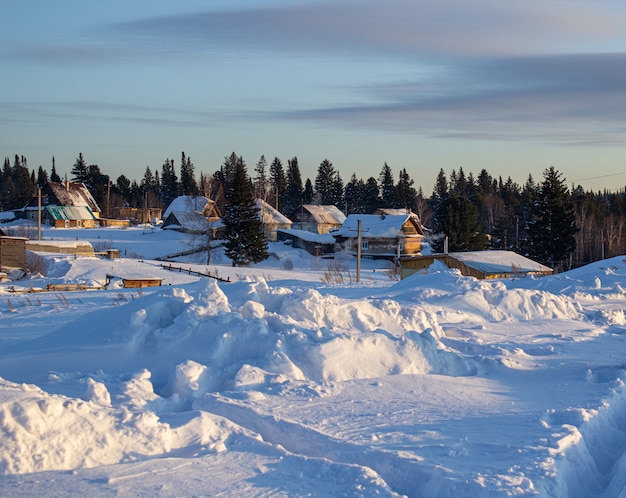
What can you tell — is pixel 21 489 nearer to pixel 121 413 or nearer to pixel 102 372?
pixel 121 413

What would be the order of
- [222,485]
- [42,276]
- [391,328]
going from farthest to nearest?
[42,276] < [391,328] < [222,485]

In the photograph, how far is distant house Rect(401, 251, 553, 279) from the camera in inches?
1451

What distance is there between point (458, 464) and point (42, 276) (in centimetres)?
3707

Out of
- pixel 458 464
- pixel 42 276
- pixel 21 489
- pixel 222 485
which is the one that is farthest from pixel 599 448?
pixel 42 276

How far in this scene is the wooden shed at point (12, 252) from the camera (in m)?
41.4

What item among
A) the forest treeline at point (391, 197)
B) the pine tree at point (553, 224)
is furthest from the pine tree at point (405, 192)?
the pine tree at point (553, 224)

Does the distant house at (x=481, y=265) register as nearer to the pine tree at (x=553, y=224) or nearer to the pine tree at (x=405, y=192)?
the pine tree at (x=553, y=224)

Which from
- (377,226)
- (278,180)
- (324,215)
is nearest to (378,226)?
(377,226)

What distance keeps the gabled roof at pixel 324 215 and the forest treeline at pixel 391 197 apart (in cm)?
698

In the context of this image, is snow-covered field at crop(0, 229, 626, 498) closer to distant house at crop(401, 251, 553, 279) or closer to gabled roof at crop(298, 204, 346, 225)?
distant house at crop(401, 251, 553, 279)

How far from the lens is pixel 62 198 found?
251ft

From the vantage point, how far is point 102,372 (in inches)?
408

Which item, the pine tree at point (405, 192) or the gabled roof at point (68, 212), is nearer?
the gabled roof at point (68, 212)

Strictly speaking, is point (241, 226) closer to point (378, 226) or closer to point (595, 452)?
point (378, 226)
